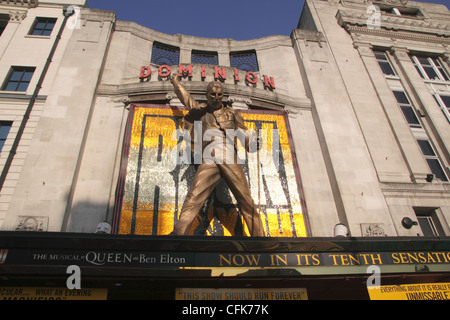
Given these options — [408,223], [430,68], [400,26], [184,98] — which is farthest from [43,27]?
[430,68]

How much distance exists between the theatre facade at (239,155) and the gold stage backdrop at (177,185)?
0.20 feet

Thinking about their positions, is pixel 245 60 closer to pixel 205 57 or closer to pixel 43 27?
pixel 205 57

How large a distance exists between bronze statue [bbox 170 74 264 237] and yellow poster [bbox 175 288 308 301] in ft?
5.34

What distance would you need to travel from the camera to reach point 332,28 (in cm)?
1928

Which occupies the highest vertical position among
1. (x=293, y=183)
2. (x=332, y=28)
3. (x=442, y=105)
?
(x=332, y=28)

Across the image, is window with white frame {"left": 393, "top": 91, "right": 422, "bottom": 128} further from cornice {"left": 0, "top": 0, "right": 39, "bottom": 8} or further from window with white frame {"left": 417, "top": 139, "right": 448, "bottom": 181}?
cornice {"left": 0, "top": 0, "right": 39, "bottom": 8}

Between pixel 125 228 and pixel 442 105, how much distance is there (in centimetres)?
1739

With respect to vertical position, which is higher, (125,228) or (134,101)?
(134,101)

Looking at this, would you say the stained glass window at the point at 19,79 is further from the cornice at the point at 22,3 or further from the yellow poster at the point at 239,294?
the yellow poster at the point at 239,294

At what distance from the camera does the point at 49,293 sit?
25.3 feet

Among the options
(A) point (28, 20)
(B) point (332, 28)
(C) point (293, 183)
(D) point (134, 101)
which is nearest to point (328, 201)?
(C) point (293, 183)

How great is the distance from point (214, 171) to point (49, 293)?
555 cm

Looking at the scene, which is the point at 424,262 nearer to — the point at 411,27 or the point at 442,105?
the point at 442,105

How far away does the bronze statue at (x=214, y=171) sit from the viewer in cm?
959
